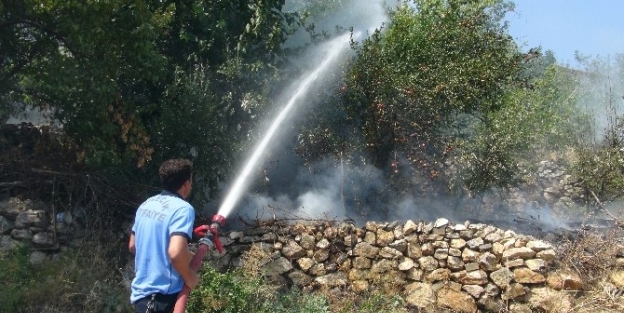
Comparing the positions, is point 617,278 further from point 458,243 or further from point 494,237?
point 458,243

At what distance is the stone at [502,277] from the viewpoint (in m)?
8.30

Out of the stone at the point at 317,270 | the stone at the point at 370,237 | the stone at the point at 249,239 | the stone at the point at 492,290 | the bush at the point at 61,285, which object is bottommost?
the bush at the point at 61,285

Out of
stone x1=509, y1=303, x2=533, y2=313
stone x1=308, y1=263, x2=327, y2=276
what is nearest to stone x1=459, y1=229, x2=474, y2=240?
stone x1=509, y1=303, x2=533, y2=313

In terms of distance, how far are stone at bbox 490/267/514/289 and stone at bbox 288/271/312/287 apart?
2.33 meters

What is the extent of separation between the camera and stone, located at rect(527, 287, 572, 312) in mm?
8031

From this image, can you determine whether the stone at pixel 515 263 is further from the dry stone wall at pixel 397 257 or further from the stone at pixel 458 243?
the stone at pixel 458 243

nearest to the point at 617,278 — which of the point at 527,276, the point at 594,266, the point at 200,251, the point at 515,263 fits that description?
the point at 594,266

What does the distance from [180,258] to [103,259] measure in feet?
14.9

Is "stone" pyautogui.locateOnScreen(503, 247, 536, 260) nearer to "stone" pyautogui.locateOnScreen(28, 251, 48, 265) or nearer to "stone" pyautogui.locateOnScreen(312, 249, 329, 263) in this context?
Answer: "stone" pyautogui.locateOnScreen(312, 249, 329, 263)

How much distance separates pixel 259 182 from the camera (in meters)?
10.4

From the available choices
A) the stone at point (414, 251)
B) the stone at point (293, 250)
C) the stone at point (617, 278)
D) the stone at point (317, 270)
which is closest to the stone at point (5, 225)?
the stone at point (293, 250)

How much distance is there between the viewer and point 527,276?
324 inches

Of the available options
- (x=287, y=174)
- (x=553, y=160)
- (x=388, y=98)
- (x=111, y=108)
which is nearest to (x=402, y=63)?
(x=388, y=98)

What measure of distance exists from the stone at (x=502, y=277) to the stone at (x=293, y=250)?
2.44 m
